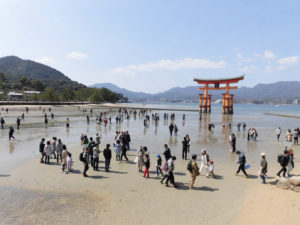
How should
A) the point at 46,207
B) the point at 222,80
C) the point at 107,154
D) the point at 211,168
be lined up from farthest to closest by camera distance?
the point at 222,80, the point at 107,154, the point at 211,168, the point at 46,207

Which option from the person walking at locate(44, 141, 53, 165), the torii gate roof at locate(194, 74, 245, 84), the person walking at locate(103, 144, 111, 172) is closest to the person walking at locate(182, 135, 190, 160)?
the person walking at locate(103, 144, 111, 172)

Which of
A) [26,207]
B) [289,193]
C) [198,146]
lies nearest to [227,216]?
[289,193]

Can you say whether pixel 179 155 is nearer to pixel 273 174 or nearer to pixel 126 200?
pixel 273 174

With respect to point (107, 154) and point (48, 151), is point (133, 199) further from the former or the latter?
point (48, 151)

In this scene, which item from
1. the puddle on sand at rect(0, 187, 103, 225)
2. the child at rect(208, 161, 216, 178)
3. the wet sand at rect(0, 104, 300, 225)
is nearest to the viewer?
Result: the puddle on sand at rect(0, 187, 103, 225)

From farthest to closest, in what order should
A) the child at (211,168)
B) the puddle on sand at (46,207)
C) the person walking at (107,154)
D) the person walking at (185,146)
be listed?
the person walking at (185,146), the person walking at (107,154), the child at (211,168), the puddle on sand at (46,207)

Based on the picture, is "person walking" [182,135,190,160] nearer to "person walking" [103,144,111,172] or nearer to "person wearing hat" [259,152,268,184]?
"person wearing hat" [259,152,268,184]

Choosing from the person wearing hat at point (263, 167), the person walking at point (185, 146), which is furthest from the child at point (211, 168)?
the person walking at point (185, 146)

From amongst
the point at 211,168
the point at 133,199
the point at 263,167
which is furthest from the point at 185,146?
the point at 133,199

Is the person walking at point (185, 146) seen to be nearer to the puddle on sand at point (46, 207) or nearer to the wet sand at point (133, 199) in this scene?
the wet sand at point (133, 199)

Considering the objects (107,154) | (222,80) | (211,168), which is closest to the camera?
(211,168)

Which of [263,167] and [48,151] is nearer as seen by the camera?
[263,167]

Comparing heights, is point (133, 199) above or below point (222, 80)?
below

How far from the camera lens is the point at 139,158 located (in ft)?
34.1
